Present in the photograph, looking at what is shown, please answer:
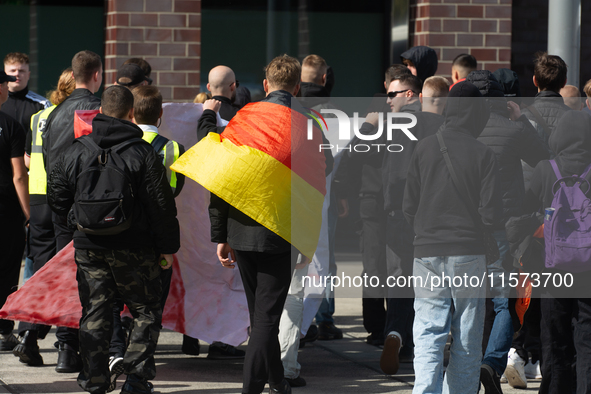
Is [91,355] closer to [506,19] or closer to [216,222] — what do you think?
[216,222]

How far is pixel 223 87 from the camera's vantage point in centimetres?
617

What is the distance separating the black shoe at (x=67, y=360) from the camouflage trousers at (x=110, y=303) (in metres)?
0.87

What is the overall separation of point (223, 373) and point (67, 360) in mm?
1076

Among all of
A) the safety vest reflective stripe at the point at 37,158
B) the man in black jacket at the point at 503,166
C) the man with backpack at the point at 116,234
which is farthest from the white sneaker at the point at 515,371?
the safety vest reflective stripe at the point at 37,158

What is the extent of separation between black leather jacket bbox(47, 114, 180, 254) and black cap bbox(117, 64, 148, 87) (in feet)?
5.69

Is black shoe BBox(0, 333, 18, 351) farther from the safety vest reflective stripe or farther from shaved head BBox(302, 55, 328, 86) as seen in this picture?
shaved head BBox(302, 55, 328, 86)

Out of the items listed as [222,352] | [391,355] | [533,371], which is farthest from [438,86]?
[222,352]

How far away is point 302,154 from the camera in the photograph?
5043mm

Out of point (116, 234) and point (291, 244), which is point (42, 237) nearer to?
point (116, 234)

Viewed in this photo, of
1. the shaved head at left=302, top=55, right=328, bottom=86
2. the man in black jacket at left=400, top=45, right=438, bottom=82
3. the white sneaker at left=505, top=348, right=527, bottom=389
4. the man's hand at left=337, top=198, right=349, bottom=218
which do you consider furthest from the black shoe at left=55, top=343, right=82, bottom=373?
the man in black jacket at left=400, top=45, right=438, bottom=82

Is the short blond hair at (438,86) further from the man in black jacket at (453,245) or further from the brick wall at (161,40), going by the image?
the brick wall at (161,40)

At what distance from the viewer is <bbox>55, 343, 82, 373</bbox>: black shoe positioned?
594cm

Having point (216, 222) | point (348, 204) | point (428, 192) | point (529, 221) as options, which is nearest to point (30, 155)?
point (216, 222)

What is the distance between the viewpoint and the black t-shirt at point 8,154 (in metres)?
6.20
